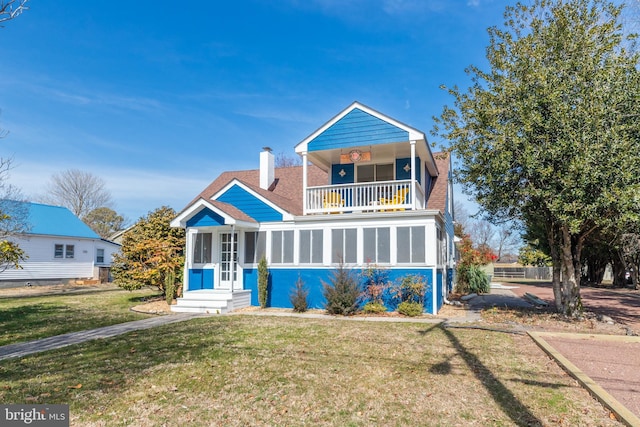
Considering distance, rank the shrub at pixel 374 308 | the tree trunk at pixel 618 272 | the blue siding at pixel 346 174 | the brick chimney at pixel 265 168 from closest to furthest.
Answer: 1. the shrub at pixel 374 308
2. the blue siding at pixel 346 174
3. the brick chimney at pixel 265 168
4. the tree trunk at pixel 618 272

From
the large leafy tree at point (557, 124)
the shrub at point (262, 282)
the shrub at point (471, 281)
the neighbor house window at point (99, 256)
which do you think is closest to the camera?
the large leafy tree at point (557, 124)

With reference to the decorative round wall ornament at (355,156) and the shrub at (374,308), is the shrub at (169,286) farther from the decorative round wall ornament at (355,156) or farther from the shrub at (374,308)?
the decorative round wall ornament at (355,156)

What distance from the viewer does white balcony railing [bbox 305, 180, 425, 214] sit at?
13.4 metres

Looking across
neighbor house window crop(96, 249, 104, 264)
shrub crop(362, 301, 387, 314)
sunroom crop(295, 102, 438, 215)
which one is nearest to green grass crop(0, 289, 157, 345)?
shrub crop(362, 301, 387, 314)

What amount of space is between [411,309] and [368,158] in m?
5.77

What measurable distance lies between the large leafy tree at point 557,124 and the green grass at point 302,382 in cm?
399

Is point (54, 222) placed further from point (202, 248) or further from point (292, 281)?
point (292, 281)

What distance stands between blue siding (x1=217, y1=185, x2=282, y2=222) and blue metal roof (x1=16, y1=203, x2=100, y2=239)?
17.8 metres

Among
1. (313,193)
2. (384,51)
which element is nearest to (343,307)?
(313,193)

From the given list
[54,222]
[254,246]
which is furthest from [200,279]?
[54,222]

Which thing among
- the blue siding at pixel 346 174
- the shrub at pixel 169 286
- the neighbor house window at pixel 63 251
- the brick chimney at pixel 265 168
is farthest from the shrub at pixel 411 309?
the neighbor house window at pixel 63 251

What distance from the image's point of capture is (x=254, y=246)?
14.5 metres

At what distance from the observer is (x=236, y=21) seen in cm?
1468

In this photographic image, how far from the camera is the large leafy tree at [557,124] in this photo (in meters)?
9.31
